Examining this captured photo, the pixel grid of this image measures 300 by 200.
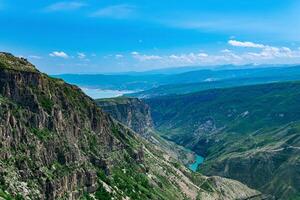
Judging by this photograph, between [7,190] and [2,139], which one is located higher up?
[2,139]

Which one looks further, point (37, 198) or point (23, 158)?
point (23, 158)

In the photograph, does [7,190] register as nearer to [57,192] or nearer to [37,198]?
[37,198]

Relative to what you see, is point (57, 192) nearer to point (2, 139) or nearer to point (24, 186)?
point (24, 186)

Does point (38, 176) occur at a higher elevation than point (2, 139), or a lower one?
lower

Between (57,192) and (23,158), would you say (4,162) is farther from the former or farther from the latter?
(57,192)

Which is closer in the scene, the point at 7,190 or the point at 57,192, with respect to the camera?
the point at 7,190

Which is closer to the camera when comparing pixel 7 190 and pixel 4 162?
pixel 7 190

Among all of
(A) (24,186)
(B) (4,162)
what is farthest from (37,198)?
(B) (4,162)

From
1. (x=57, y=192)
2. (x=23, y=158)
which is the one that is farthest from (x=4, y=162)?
(x=57, y=192)
